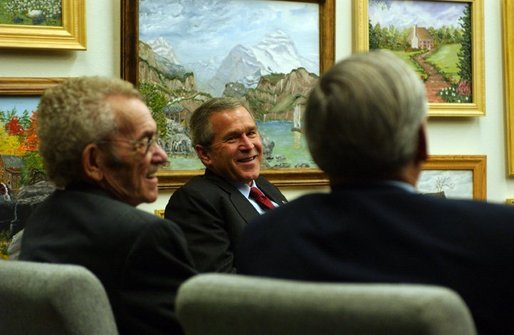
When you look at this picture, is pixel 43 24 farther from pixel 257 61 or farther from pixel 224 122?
pixel 257 61

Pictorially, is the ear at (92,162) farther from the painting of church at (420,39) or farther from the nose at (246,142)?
the painting of church at (420,39)

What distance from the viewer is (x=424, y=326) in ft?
4.84

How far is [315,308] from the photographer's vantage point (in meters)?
1.60

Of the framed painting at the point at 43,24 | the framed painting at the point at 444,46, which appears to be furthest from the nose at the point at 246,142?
the framed painting at the point at 444,46

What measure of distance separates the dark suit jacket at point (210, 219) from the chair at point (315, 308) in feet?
6.62

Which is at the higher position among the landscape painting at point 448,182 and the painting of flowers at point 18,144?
the painting of flowers at point 18,144

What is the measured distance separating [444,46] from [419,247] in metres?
3.86

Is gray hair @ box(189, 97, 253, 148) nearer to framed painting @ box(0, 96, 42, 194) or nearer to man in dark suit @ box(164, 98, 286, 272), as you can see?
man in dark suit @ box(164, 98, 286, 272)

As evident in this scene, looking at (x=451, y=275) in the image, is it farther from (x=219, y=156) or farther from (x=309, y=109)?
(x=219, y=156)

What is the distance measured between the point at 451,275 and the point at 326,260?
247mm

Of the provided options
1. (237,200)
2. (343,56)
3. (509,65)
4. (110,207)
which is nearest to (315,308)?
(110,207)

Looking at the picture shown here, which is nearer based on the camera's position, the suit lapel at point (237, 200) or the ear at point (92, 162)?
the ear at point (92, 162)

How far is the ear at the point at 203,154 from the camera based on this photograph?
4.28 m

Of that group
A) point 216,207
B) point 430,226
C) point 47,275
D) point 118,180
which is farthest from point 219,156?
point 430,226
